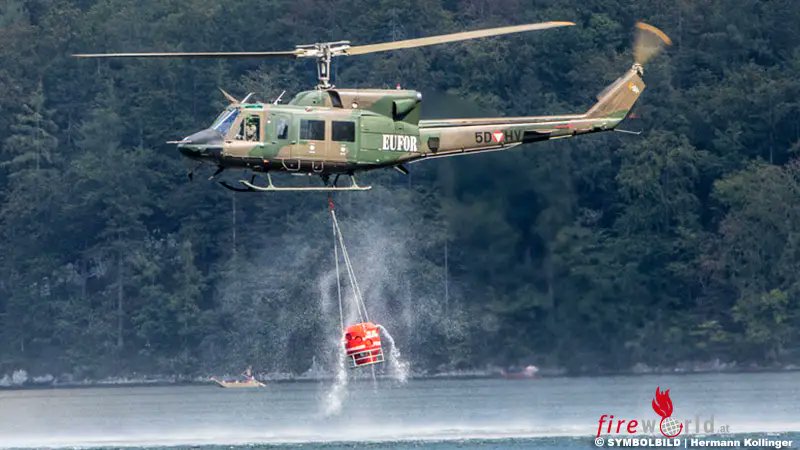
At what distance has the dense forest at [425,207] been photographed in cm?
6544

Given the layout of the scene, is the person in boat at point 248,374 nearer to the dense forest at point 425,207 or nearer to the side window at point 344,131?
the dense forest at point 425,207

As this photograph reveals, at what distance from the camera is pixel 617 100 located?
40.7m

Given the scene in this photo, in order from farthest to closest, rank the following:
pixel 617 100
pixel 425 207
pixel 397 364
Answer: pixel 397 364, pixel 425 207, pixel 617 100

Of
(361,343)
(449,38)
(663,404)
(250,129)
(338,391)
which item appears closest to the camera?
(449,38)

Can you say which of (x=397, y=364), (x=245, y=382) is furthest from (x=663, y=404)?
(x=245, y=382)

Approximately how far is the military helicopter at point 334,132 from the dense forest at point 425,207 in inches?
822

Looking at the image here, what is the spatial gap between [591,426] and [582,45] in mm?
30547

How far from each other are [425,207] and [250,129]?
3110 cm

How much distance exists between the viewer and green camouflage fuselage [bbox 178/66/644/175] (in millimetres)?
36938

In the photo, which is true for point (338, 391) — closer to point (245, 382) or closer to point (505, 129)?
point (245, 382)

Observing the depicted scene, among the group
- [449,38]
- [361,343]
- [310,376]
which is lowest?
[310,376]

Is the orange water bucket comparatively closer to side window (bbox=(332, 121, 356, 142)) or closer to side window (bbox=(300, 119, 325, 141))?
side window (bbox=(332, 121, 356, 142))

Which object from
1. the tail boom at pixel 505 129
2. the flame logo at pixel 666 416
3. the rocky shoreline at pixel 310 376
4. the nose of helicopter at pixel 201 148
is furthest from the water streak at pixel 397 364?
the nose of helicopter at pixel 201 148

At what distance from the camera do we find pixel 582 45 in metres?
78.4
